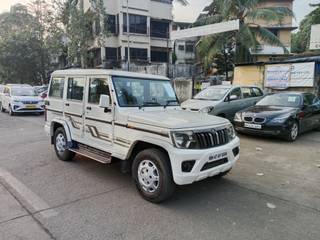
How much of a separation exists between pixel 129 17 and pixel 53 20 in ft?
25.2

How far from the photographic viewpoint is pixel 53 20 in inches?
985

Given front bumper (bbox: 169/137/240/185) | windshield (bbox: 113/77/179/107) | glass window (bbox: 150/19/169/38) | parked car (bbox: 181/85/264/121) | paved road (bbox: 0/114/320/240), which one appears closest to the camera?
paved road (bbox: 0/114/320/240)

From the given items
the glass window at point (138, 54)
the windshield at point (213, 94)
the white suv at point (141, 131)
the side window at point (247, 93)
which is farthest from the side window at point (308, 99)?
the glass window at point (138, 54)

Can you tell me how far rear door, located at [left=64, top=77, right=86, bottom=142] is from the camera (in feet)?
17.4

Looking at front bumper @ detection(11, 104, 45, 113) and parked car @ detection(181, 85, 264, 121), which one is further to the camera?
front bumper @ detection(11, 104, 45, 113)

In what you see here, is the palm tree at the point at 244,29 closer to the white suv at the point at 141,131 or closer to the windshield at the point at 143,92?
the windshield at the point at 143,92

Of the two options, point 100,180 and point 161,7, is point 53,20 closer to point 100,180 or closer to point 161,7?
point 161,7

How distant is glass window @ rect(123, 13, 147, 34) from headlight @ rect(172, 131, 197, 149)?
26.6 metres

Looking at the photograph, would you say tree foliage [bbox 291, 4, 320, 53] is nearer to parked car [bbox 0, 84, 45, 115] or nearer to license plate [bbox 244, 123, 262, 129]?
license plate [bbox 244, 123, 262, 129]

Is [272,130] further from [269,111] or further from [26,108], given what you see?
[26,108]

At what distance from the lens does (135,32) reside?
95.3 feet

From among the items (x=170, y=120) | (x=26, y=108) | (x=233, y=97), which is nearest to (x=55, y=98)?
(x=170, y=120)

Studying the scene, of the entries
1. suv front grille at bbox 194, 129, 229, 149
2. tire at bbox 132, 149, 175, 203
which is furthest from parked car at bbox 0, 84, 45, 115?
suv front grille at bbox 194, 129, 229, 149

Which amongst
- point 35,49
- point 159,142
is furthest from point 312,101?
point 35,49
